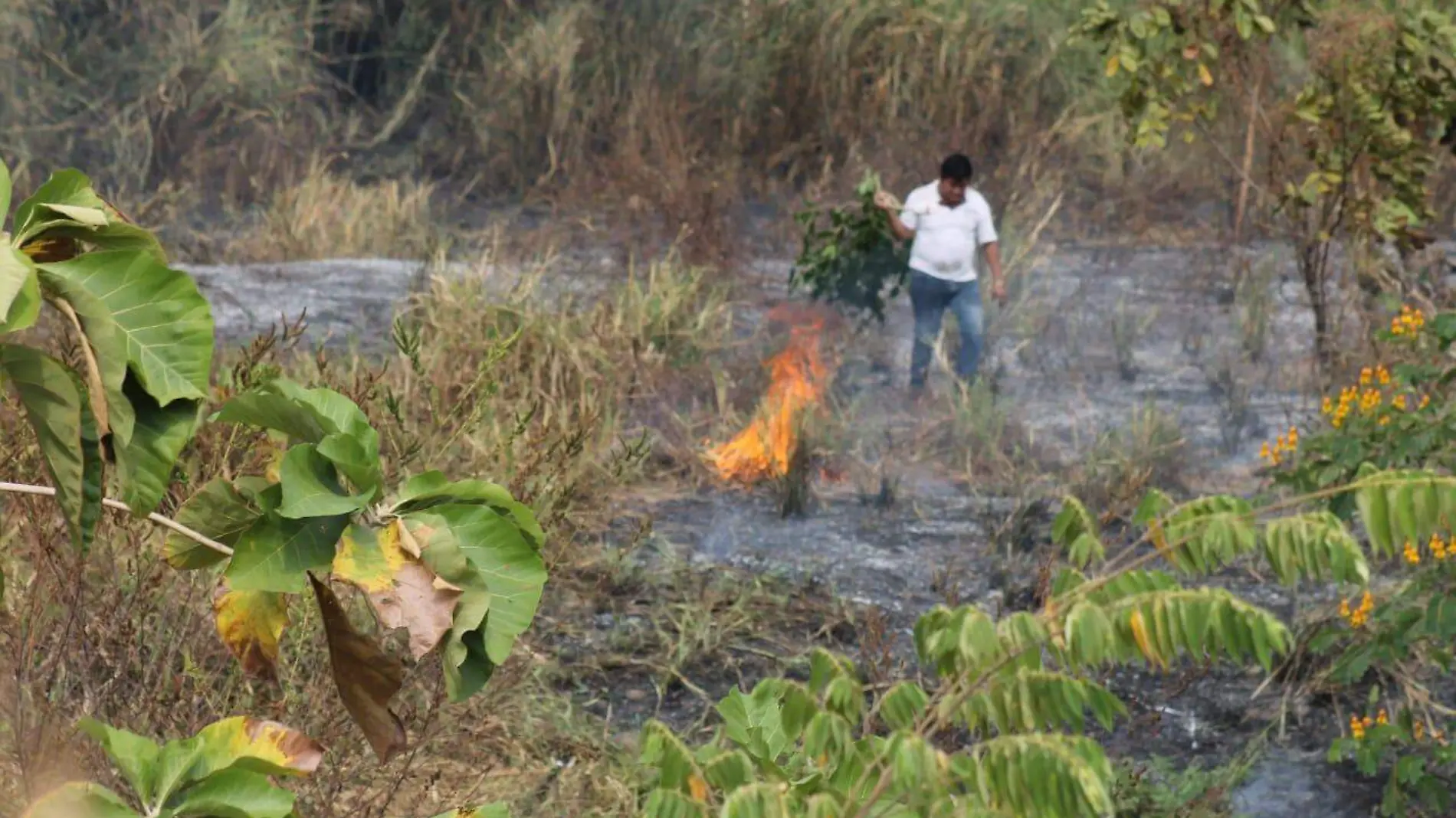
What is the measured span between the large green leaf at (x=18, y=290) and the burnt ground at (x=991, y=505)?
3253 millimetres

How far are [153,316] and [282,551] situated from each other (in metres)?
0.36

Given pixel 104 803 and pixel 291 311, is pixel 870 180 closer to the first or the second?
pixel 291 311

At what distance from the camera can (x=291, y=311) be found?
9.94 metres

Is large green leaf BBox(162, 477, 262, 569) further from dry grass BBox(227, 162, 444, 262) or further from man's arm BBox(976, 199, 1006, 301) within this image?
dry grass BBox(227, 162, 444, 262)

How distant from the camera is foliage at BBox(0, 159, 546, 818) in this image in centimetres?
193

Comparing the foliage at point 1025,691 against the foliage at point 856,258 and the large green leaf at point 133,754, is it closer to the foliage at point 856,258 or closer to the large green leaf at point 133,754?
the large green leaf at point 133,754

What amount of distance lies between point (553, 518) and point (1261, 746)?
240 centimetres

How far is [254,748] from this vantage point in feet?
7.35

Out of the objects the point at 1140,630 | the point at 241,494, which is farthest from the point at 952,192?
the point at 241,494

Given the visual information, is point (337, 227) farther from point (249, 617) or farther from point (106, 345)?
point (106, 345)

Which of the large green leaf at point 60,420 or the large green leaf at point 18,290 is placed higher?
the large green leaf at point 18,290

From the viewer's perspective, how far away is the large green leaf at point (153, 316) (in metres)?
1.93

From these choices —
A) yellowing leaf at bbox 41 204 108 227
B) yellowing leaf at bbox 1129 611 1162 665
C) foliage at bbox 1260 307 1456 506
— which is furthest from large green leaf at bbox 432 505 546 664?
foliage at bbox 1260 307 1456 506

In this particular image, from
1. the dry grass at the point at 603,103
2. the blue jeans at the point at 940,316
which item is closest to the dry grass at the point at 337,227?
the dry grass at the point at 603,103
